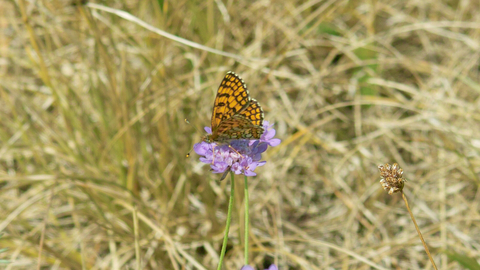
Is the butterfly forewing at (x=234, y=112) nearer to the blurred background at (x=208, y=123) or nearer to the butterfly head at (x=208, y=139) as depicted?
the butterfly head at (x=208, y=139)

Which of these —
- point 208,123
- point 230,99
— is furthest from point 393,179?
point 208,123

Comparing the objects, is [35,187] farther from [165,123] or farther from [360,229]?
[360,229]

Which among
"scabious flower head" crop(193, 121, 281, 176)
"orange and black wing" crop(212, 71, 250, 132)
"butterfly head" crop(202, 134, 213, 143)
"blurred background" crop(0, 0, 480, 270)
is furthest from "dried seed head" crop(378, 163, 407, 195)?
"blurred background" crop(0, 0, 480, 270)

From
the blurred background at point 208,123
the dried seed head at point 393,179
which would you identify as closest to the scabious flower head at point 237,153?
the dried seed head at point 393,179

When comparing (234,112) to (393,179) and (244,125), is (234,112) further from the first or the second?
(393,179)

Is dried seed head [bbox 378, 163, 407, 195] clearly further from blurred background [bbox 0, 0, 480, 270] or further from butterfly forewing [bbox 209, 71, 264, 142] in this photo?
blurred background [bbox 0, 0, 480, 270]
